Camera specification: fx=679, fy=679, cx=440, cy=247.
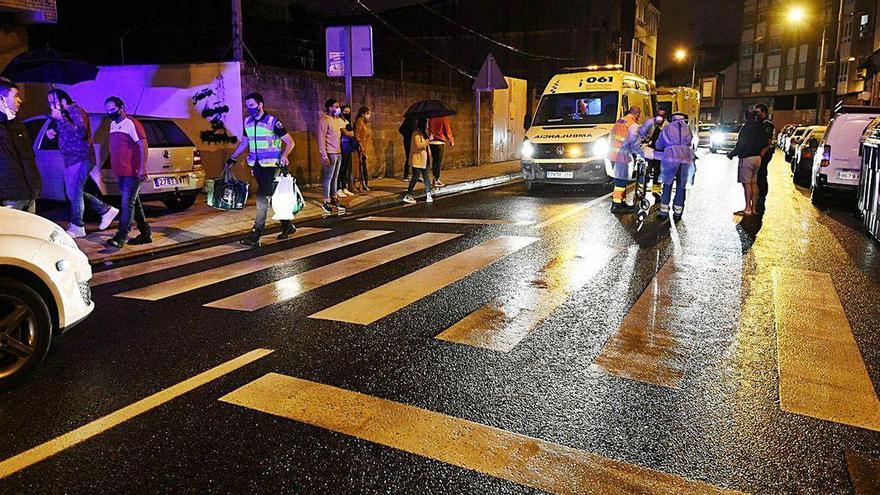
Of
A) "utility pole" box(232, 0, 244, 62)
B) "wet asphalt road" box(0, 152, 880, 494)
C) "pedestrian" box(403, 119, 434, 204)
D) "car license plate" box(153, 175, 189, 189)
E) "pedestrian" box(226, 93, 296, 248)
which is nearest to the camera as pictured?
"wet asphalt road" box(0, 152, 880, 494)

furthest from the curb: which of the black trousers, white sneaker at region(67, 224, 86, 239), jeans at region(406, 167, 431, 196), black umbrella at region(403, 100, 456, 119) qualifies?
the black trousers

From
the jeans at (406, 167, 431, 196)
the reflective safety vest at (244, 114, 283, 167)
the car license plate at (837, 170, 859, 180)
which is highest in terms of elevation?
the reflective safety vest at (244, 114, 283, 167)

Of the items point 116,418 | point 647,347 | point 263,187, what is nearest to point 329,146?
point 263,187

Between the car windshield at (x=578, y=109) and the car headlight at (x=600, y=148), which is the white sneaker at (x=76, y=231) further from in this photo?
the car windshield at (x=578, y=109)

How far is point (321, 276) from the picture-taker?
7082mm

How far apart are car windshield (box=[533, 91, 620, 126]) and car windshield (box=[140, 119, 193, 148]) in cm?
825

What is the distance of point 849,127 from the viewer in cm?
1255

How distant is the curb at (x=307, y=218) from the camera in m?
8.36

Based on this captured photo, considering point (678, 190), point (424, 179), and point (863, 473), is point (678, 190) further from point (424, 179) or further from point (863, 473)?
point (863, 473)

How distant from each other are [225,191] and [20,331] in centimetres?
516

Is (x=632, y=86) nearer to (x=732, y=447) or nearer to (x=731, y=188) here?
→ (x=731, y=188)

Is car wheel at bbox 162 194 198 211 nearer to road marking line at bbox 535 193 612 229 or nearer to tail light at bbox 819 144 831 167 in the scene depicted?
road marking line at bbox 535 193 612 229

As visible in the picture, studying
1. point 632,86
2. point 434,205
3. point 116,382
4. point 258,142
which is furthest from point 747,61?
point 116,382

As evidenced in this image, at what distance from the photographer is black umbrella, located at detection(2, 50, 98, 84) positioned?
10.4 metres
